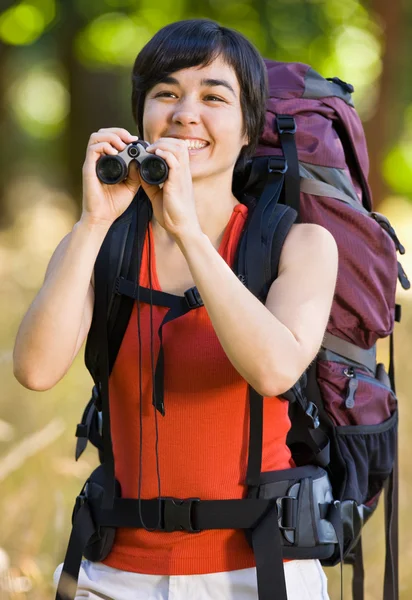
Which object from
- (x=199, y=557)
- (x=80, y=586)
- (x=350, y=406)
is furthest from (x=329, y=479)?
(x=80, y=586)

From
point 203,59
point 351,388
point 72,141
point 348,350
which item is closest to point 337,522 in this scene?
point 351,388

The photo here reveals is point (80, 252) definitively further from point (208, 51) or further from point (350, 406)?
point (350, 406)

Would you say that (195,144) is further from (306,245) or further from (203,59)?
(306,245)

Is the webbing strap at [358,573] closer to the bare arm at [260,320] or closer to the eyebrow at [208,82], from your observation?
the bare arm at [260,320]

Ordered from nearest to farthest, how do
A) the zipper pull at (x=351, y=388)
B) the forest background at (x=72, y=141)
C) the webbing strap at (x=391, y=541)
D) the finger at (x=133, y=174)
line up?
1. the finger at (x=133, y=174)
2. the zipper pull at (x=351, y=388)
3. the webbing strap at (x=391, y=541)
4. the forest background at (x=72, y=141)

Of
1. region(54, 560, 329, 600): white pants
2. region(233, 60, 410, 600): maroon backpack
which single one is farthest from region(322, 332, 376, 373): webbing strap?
region(54, 560, 329, 600): white pants

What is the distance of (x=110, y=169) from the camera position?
2.02 m

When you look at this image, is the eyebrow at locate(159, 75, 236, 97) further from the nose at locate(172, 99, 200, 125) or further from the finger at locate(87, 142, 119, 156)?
the finger at locate(87, 142, 119, 156)

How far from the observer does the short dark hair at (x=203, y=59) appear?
7.53ft

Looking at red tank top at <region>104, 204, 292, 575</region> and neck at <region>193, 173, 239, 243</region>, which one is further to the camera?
neck at <region>193, 173, 239, 243</region>

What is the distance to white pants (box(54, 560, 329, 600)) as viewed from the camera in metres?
2.04

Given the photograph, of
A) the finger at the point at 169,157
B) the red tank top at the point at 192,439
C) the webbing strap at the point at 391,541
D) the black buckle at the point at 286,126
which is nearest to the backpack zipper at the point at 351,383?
the webbing strap at the point at 391,541

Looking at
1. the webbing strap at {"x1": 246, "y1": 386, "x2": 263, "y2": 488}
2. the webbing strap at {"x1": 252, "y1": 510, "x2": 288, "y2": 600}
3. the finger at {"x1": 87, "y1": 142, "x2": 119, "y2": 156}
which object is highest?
the finger at {"x1": 87, "y1": 142, "x2": 119, "y2": 156}

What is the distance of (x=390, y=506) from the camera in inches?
111
